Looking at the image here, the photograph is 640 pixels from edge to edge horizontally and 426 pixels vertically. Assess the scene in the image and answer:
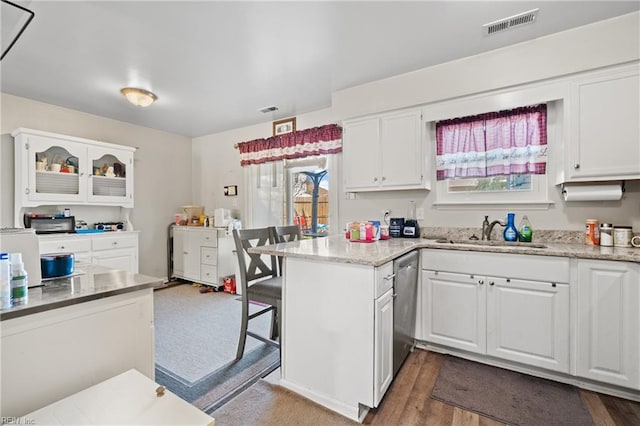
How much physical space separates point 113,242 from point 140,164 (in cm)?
132

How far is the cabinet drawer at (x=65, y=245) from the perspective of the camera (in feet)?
10.1

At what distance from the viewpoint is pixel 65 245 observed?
10.6 feet

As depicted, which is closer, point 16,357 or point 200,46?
point 16,357

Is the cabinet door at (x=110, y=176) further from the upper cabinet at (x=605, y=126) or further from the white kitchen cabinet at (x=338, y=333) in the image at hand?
the upper cabinet at (x=605, y=126)

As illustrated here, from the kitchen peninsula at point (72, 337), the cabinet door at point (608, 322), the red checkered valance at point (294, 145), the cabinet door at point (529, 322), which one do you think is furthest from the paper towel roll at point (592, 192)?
the kitchen peninsula at point (72, 337)

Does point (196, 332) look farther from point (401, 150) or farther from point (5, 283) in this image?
point (401, 150)

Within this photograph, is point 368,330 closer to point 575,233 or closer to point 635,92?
point 575,233

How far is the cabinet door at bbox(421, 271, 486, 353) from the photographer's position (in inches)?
84.7

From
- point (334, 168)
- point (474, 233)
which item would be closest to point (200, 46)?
point (334, 168)

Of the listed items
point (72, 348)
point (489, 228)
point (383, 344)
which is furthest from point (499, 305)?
point (72, 348)

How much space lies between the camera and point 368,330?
5.18 ft

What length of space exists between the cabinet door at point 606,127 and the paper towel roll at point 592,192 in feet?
0.41

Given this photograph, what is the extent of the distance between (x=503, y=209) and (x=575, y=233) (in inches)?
20.2

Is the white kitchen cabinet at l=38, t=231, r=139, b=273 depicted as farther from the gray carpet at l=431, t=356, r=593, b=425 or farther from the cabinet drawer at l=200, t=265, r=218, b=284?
the gray carpet at l=431, t=356, r=593, b=425
